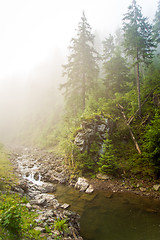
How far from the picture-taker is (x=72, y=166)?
12.4 metres

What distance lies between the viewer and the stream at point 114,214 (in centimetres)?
546

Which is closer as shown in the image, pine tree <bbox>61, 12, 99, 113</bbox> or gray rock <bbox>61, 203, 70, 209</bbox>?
gray rock <bbox>61, 203, 70, 209</bbox>

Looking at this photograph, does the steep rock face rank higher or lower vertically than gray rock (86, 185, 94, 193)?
higher

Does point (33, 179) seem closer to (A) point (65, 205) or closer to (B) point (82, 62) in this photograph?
(A) point (65, 205)

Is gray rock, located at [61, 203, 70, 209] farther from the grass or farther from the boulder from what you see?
the grass

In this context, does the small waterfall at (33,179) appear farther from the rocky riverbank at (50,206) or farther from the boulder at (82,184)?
Answer: the boulder at (82,184)

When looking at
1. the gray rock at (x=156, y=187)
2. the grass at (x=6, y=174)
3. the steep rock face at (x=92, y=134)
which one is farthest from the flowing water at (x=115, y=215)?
the steep rock face at (x=92, y=134)

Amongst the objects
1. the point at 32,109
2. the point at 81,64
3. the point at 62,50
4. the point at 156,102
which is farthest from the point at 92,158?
the point at 62,50

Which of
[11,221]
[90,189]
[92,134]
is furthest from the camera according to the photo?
[92,134]

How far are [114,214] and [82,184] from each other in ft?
12.1

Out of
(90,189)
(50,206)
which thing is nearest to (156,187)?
(90,189)

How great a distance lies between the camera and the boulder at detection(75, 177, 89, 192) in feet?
32.0

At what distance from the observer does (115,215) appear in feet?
21.9

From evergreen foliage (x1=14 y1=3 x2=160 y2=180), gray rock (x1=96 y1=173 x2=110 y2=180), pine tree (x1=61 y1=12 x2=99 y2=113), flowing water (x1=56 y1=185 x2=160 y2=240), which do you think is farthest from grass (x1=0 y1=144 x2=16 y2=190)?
pine tree (x1=61 y1=12 x2=99 y2=113)
